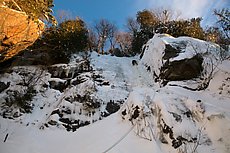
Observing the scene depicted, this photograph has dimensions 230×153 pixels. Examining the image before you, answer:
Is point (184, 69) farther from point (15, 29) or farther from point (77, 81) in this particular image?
point (15, 29)

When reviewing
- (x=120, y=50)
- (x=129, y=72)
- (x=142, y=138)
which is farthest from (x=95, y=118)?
(x=120, y=50)

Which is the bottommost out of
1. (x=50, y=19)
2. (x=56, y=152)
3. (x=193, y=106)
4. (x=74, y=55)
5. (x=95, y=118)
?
(x=56, y=152)

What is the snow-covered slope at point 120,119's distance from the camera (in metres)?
4.95

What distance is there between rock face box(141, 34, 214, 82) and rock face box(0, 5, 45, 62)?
4595mm

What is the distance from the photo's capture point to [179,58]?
336 inches

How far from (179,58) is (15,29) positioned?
5.35 meters

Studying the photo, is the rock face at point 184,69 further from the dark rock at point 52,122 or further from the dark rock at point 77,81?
the dark rock at point 52,122

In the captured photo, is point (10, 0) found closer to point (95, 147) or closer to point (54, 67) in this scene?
point (95, 147)

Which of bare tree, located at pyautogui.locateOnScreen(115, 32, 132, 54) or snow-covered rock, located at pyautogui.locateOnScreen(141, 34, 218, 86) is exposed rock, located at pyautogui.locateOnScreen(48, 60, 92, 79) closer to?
snow-covered rock, located at pyautogui.locateOnScreen(141, 34, 218, 86)

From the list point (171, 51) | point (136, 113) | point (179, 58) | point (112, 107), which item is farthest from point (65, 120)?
point (171, 51)

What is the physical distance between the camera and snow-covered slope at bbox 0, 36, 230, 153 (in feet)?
16.2

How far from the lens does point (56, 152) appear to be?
5.89 metres

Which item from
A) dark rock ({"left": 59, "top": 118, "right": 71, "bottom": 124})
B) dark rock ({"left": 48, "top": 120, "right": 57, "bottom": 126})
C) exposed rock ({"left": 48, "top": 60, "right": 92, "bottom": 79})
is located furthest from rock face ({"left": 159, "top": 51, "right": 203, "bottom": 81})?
dark rock ({"left": 48, "top": 120, "right": 57, "bottom": 126})

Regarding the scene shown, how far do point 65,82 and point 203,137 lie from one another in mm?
6135
